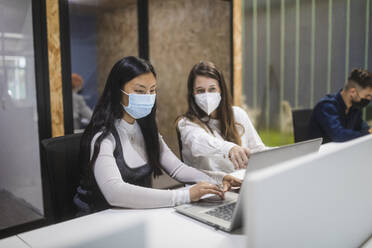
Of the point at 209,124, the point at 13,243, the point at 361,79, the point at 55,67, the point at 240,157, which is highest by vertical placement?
the point at 55,67

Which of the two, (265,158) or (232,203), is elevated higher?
(265,158)

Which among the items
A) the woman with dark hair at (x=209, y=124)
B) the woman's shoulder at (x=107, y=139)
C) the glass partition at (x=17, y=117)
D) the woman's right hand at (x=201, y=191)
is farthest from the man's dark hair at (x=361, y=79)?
the glass partition at (x=17, y=117)

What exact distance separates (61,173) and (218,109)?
3.67 ft

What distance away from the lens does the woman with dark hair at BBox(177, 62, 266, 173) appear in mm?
1969

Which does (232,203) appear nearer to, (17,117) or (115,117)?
(115,117)

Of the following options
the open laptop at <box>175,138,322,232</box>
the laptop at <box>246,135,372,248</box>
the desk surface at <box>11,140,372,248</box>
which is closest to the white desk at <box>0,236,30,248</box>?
the desk surface at <box>11,140,372,248</box>

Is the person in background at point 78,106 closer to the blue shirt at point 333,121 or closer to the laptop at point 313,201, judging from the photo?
the blue shirt at point 333,121

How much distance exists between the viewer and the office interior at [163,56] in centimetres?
241

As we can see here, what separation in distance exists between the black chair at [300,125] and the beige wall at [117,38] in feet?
4.89

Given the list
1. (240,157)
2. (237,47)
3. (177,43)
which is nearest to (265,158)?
(240,157)

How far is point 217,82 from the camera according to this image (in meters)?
2.14

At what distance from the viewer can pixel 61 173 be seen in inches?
55.4

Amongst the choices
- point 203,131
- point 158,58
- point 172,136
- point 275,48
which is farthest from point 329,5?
point 203,131

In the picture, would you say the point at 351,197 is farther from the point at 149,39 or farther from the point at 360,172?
the point at 149,39
